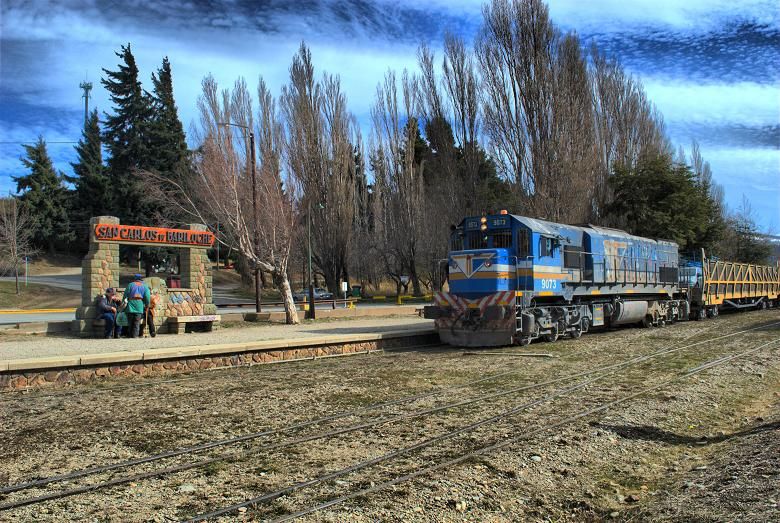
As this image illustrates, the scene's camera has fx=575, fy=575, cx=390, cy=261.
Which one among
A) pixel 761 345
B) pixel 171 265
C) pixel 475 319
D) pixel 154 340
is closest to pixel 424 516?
pixel 475 319

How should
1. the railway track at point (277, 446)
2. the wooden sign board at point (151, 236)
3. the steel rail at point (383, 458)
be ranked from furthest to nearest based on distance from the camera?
the wooden sign board at point (151, 236)
the railway track at point (277, 446)
the steel rail at point (383, 458)

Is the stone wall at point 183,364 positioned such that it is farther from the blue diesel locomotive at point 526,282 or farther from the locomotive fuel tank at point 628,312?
the locomotive fuel tank at point 628,312

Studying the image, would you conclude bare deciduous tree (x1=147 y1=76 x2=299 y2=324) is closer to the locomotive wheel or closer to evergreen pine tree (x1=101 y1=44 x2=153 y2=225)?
the locomotive wheel

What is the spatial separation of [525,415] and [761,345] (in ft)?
35.0

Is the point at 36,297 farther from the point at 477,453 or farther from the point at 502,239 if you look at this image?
the point at 477,453

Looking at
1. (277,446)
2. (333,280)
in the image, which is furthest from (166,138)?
(277,446)

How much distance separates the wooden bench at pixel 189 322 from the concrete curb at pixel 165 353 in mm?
5174

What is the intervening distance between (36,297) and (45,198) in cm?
2060

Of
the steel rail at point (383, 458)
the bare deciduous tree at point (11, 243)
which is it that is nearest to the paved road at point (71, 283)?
the bare deciduous tree at point (11, 243)

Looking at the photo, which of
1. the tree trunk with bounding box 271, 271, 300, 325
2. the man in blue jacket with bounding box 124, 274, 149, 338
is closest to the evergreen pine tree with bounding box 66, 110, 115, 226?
the tree trunk with bounding box 271, 271, 300, 325

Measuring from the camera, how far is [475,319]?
1511 centimetres

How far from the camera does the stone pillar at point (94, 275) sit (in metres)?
16.8

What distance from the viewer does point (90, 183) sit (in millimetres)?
49156

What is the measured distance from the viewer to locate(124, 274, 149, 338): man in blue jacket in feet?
52.9
